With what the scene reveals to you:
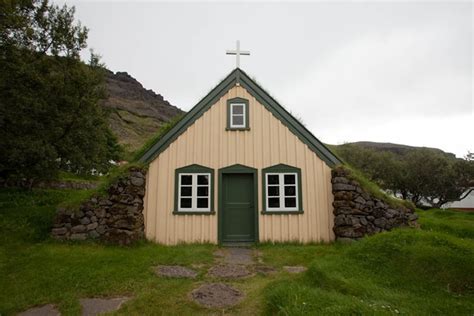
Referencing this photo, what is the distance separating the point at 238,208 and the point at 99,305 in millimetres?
5552

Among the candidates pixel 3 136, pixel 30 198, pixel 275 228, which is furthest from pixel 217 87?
pixel 30 198

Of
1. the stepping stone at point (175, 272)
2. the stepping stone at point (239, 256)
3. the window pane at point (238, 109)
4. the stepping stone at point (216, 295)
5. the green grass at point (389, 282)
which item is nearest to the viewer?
the green grass at point (389, 282)

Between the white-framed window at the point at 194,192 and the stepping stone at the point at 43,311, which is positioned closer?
the stepping stone at the point at 43,311

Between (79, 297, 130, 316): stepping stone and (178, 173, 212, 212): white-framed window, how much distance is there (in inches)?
179

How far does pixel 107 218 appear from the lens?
8.90 metres

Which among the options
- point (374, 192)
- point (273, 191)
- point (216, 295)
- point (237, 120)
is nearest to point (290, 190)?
point (273, 191)

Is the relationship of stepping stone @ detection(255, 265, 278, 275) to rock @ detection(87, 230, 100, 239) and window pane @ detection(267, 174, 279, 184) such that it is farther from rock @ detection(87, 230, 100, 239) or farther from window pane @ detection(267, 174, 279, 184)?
rock @ detection(87, 230, 100, 239)

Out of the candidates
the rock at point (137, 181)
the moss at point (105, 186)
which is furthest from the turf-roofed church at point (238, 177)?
the moss at point (105, 186)

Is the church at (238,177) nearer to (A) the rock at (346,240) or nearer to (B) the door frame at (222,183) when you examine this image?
(B) the door frame at (222,183)

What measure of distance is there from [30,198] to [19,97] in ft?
15.6

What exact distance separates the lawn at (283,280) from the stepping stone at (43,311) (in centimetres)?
11

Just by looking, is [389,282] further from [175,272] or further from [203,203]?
[203,203]

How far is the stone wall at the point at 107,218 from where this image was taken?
8.74m

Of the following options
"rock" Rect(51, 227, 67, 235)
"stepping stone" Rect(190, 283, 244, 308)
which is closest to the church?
"rock" Rect(51, 227, 67, 235)
